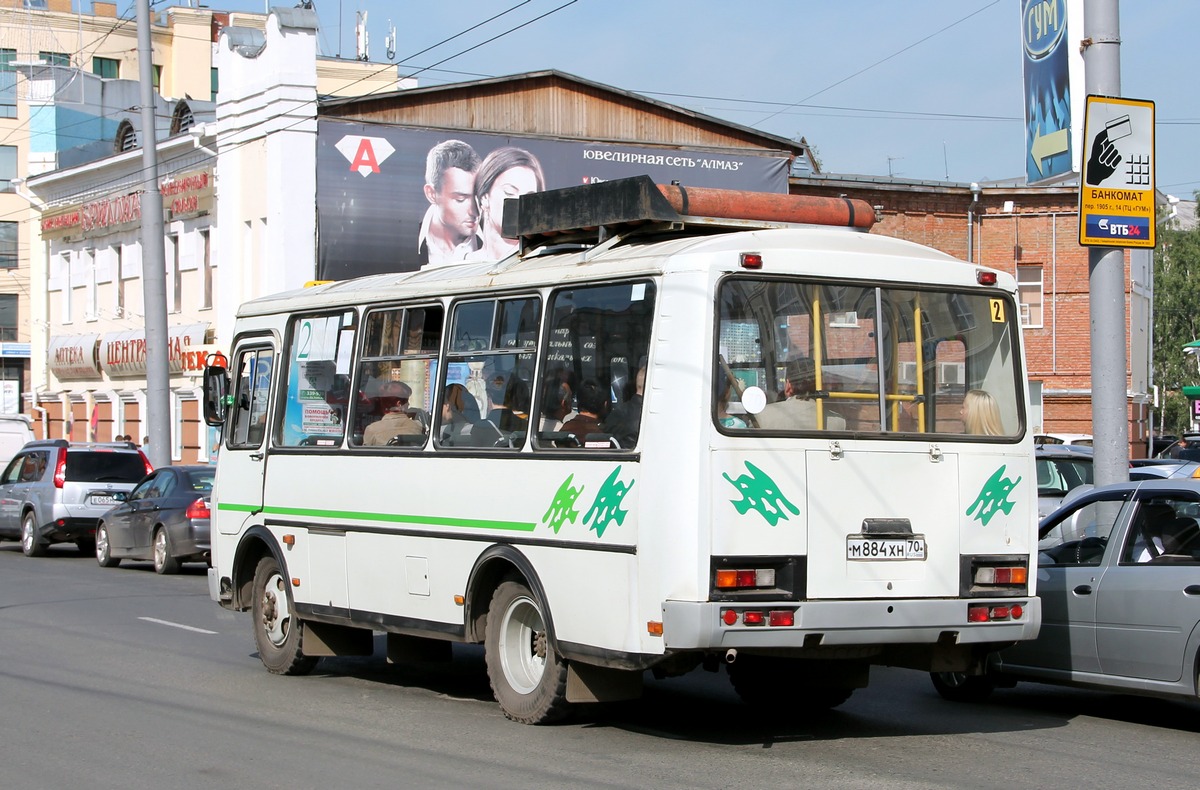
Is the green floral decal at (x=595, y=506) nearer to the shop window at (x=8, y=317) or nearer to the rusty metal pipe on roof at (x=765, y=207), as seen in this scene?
the rusty metal pipe on roof at (x=765, y=207)

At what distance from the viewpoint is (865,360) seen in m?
8.70

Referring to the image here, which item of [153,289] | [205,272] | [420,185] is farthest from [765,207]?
[205,272]

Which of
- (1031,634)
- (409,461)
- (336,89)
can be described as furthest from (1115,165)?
(336,89)

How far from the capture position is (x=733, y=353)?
27.4ft

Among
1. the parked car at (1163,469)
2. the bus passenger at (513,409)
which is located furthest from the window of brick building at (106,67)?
the bus passenger at (513,409)

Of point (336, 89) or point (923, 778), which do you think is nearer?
point (923, 778)

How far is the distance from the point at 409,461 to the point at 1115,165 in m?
6.46

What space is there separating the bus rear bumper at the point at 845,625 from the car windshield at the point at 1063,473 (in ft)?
30.3

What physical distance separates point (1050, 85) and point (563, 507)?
9.36 meters

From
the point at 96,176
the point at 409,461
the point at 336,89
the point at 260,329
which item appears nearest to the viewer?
the point at 409,461

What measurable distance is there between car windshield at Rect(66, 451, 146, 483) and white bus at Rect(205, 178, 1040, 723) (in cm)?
1582

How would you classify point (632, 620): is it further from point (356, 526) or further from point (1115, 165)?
point (1115, 165)

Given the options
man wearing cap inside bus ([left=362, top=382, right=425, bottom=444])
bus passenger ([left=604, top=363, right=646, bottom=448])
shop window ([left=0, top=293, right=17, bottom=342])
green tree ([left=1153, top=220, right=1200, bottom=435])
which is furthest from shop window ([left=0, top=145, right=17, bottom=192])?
bus passenger ([left=604, top=363, right=646, bottom=448])

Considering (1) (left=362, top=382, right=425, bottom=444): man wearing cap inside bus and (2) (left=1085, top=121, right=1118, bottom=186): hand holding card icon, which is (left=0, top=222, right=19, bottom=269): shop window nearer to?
(1) (left=362, top=382, right=425, bottom=444): man wearing cap inside bus
